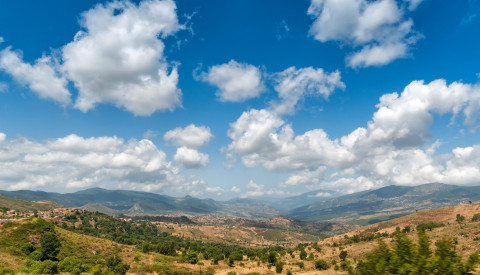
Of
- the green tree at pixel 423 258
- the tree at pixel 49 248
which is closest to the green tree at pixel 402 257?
the green tree at pixel 423 258

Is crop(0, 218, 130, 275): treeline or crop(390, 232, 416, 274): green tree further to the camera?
crop(0, 218, 130, 275): treeline

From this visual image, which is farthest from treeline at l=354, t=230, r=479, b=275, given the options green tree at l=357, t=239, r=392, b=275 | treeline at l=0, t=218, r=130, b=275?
treeline at l=0, t=218, r=130, b=275

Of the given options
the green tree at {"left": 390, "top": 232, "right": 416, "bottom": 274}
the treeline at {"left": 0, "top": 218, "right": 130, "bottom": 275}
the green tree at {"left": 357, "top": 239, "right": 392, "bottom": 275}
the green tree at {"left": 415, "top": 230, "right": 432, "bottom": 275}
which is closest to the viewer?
the green tree at {"left": 415, "top": 230, "right": 432, "bottom": 275}

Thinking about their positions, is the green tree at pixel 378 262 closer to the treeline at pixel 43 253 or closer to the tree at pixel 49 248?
the treeline at pixel 43 253

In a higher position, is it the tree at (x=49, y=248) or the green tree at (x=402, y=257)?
the green tree at (x=402, y=257)

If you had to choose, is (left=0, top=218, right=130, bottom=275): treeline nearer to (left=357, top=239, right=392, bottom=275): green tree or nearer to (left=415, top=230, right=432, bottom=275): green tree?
(left=357, top=239, right=392, bottom=275): green tree

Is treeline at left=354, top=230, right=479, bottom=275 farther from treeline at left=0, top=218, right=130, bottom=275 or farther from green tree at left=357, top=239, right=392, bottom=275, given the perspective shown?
treeline at left=0, top=218, right=130, bottom=275

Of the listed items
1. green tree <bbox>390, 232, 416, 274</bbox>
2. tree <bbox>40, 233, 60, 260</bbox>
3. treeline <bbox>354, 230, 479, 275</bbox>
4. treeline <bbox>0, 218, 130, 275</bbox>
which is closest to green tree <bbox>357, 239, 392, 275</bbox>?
treeline <bbox>354, 230, 479, 275</bbox>

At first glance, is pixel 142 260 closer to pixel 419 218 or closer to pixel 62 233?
pixel 62 233

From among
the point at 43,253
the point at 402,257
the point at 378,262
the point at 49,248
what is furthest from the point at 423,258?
the point at 49,248

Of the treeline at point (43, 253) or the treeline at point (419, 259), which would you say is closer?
the treeline at point (419, 259)

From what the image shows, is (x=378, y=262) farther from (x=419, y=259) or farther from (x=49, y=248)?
(x=49, y=248)

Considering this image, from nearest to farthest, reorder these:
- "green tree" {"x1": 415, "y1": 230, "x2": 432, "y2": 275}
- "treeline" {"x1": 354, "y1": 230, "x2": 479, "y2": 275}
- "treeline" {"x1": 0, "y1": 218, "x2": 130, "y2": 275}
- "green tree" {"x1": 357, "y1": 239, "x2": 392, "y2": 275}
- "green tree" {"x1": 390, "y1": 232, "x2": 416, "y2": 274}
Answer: "treeline" {"x1": 354, "y1": 230, "x2": 479, "y2": 275}, "green tree" {"x1": 415, "y1": 230, "x2": 432, "y2": 275}, "green tree" {"x1": 390, "y1": 232, "x2": 416, "y2": 274}, "green tree" {"x1": 357, "y1": 239, "x2": 392, "y2": 275}, "treeline" {"x1": 0, "y1": 218, "x2": 130, "y2": 275}

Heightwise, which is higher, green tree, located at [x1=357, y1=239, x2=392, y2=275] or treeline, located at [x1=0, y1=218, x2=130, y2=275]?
green tree, located at [x1=357, y1=239, x2=392, y2=275]
